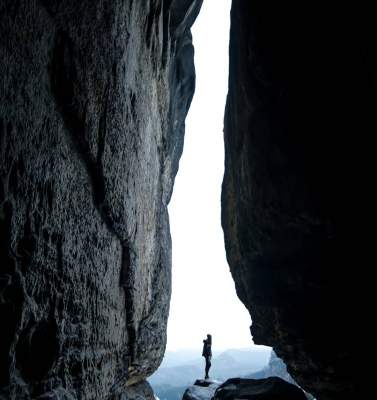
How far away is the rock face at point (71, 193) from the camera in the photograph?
85.5 inches

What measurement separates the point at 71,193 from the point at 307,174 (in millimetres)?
5482

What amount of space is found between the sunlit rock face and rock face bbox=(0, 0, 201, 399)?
9.03ft

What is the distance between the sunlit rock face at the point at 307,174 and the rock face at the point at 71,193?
9.03 feet

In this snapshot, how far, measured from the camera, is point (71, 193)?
2965 mm

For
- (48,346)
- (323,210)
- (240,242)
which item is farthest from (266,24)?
(48,346)

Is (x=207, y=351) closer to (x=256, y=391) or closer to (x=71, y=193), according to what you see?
(x=256, y=391)

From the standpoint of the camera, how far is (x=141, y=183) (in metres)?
5.30

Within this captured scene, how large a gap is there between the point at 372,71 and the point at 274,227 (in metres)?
3.92

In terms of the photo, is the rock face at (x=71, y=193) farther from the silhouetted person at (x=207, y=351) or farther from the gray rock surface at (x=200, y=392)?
the silhouetted person at (x=207, y=351)

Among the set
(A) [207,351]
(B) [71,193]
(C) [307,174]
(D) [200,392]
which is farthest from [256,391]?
(B) [71,193]

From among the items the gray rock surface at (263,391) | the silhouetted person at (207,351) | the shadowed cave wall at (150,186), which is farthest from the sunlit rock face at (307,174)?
the silhouetted person at (207,351)

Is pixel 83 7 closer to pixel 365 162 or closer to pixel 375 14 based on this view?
pixel 375 14

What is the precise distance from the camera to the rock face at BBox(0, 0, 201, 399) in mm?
2172

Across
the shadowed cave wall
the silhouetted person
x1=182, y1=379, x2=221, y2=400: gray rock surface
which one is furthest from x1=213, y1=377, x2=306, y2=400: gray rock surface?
the silhouetted person
